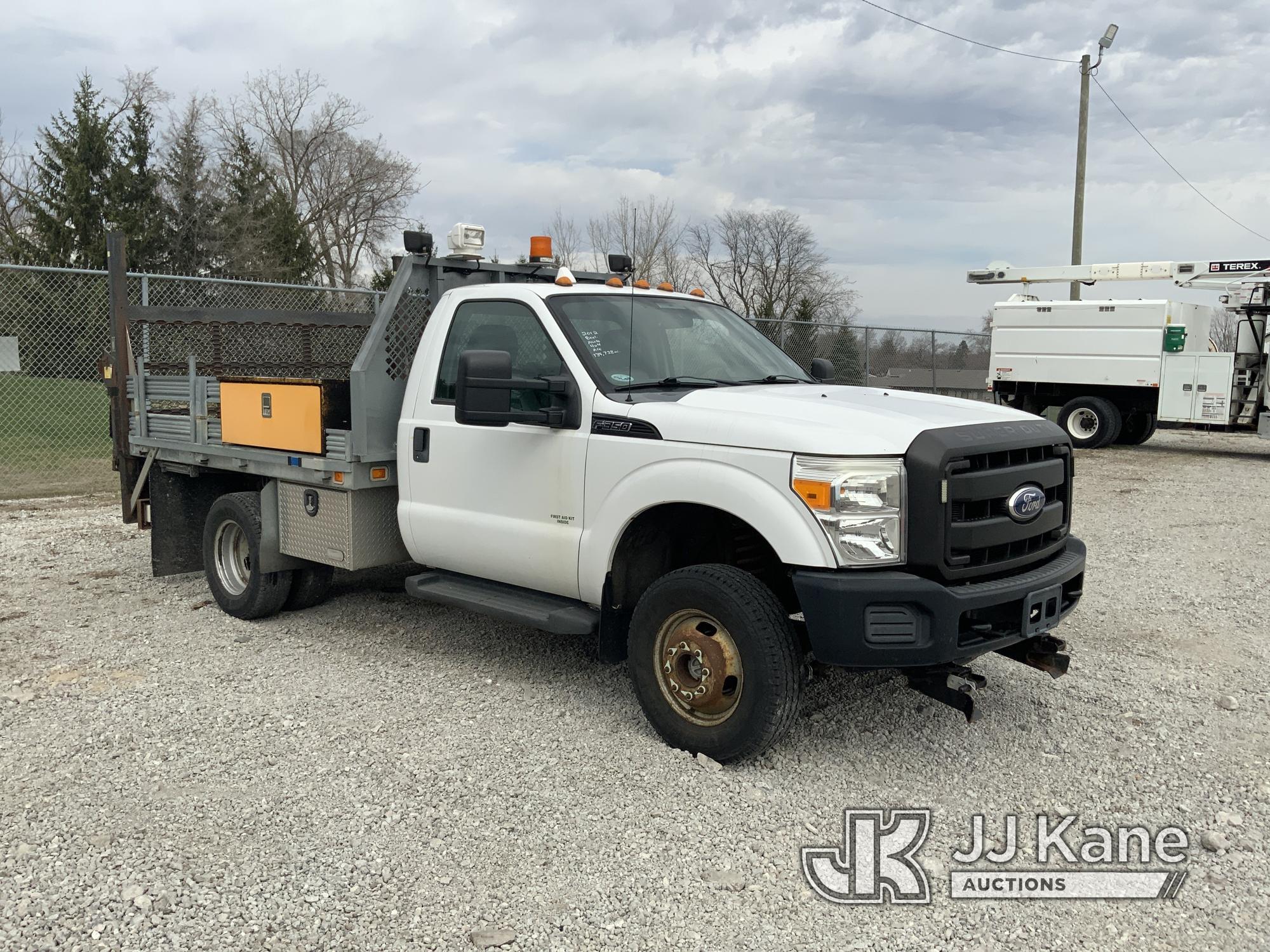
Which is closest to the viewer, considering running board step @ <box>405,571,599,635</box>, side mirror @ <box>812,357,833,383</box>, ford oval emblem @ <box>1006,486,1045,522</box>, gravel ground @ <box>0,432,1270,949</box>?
gravel ground @ <box>0,432,1270,949</box>

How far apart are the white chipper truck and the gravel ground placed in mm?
12162

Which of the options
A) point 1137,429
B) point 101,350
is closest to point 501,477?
point 101,350

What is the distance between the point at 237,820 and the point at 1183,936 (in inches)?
126

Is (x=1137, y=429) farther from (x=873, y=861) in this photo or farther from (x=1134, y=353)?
(x=873, y=861)

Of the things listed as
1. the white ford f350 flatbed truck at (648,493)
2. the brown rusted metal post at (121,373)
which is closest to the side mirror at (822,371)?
the white ford f350 flatbed truck at (648,493)

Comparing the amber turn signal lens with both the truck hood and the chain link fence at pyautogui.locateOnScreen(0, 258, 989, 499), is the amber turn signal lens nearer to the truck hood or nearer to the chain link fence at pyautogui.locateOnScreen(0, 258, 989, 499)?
the truck hood

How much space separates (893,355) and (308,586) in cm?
1700

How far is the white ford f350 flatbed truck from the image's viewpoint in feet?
13.3

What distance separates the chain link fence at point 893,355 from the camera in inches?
766

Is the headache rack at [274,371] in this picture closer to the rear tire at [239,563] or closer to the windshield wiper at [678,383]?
the rear tire at [239,563]

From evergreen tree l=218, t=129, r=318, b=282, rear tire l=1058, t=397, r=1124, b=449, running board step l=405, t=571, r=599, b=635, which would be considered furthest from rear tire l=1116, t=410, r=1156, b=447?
evergreen tree l=218, t=129, r=318, b=282

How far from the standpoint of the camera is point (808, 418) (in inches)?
168

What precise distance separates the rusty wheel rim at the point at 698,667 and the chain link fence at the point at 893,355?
12.5 meters

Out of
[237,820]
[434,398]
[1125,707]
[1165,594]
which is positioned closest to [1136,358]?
[1165,594]
